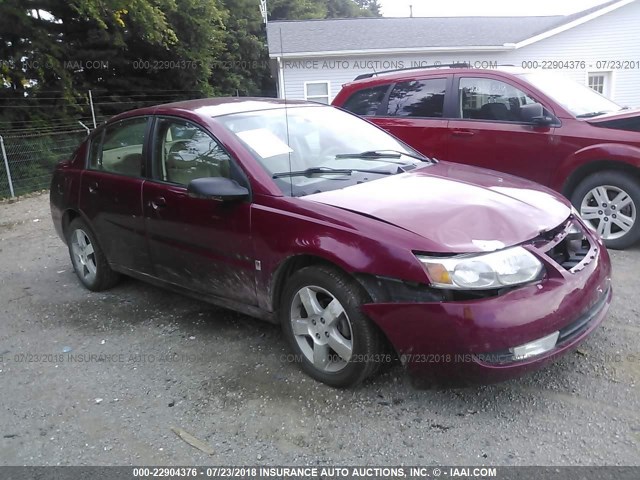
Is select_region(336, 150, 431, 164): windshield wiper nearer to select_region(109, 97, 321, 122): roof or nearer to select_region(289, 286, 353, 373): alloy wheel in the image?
select_region(109, 97, 321, 122): roof

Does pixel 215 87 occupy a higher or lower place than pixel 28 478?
higher

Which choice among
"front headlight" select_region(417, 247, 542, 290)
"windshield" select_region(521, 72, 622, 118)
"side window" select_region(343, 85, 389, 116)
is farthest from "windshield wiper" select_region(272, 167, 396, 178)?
"side window" select_region(343, 85, 389, 116)

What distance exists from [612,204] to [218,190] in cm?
389

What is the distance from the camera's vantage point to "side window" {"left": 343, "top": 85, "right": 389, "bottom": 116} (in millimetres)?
6680

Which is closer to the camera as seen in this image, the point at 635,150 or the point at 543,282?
the point at 543,282

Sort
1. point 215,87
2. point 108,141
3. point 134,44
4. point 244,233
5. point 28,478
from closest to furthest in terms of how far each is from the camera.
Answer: point 28,478 < point 244,233 < point 108,141 < point 134,44 < point 215,87

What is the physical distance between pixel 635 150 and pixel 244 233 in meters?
3.78

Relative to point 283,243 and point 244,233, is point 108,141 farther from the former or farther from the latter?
point 283,243

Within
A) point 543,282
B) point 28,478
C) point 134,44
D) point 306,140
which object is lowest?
point 28,478

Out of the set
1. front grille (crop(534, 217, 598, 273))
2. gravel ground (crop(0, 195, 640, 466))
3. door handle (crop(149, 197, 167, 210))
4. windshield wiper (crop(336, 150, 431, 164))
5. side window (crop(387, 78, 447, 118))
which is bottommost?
gravel ground (crop(0, 195, 640, 466))

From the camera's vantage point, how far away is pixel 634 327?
362 cm

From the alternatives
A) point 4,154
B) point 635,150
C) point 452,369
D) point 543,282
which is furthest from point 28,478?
point 4,154

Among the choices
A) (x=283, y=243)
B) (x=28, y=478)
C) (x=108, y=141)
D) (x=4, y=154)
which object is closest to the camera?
(x=28, y=478)

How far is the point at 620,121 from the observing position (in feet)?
16.8
